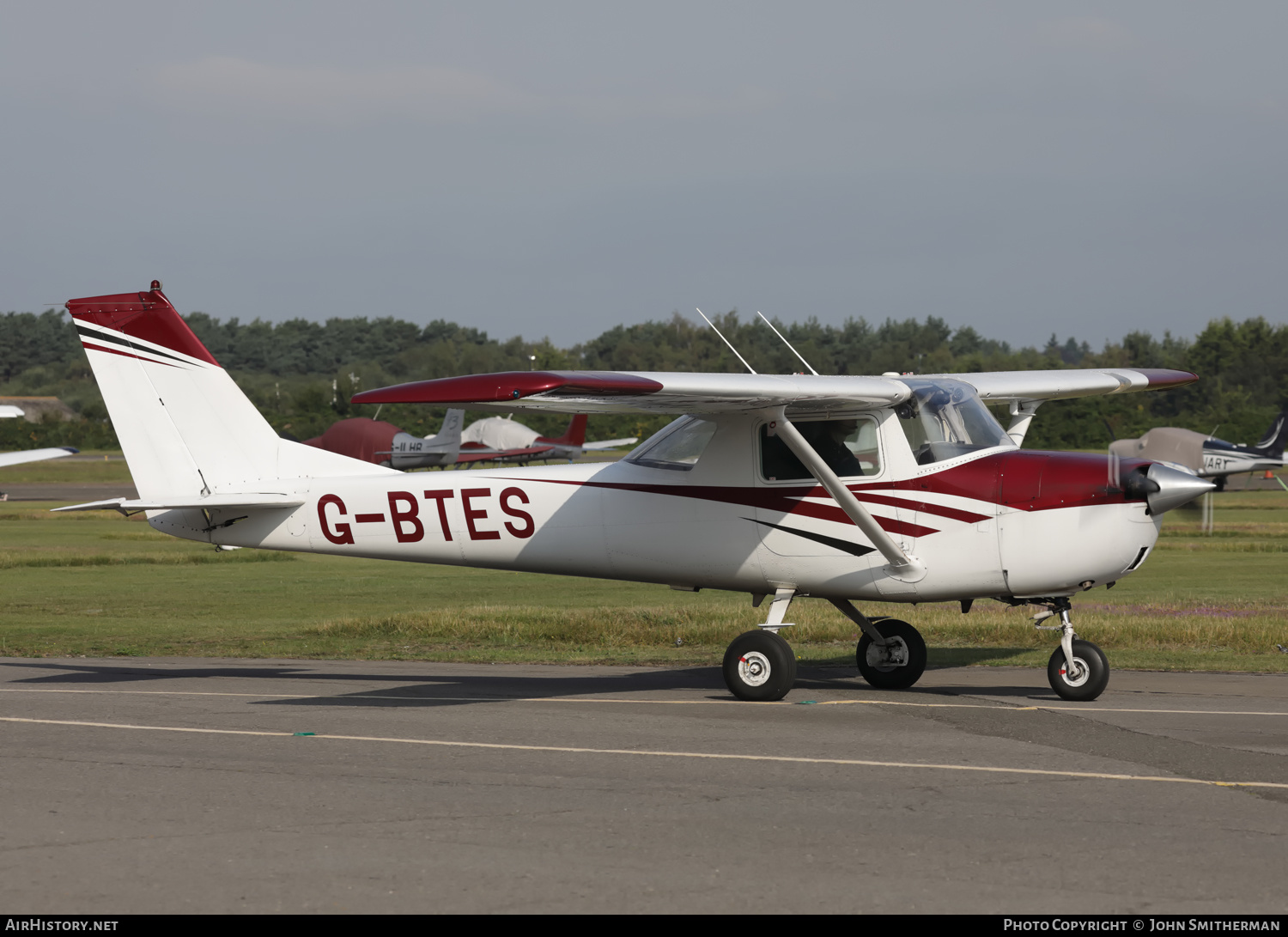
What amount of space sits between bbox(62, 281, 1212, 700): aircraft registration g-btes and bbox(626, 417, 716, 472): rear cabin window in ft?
0.05

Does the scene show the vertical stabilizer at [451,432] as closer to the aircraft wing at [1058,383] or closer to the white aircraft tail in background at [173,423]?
the white aircraft tail in background at [173,423]

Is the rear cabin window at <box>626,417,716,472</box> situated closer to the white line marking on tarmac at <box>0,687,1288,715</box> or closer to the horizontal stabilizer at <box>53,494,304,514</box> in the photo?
the white line marking on tarmac at <box>0,687,1288,715</box>

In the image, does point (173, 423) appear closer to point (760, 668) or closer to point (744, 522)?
point (744, 522)

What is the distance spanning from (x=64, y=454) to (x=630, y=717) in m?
16.7

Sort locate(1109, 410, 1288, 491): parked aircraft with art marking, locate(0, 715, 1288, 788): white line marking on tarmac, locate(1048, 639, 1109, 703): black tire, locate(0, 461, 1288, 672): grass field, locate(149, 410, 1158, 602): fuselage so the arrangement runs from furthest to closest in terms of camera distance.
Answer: locate(1109, 410, 1288, 491): parked aircraft with art marking, locate(0, 461, 1288, 672): grass field, locate(1048, 639, 1109, 703): black tire, locate(149, 410, 1158, 602): fuselage, locate(0, 715, 1288, 788): white line marking on tarmac

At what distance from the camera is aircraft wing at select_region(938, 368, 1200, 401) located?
13570mm

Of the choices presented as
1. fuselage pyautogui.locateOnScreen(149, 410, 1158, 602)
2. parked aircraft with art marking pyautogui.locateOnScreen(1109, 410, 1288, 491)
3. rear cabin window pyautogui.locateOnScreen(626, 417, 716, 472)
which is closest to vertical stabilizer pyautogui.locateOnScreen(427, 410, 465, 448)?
parked aircraft with art marking pyautogui.locateOnScreen(1109, 410, 1288, 491)

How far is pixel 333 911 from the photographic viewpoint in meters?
5.27

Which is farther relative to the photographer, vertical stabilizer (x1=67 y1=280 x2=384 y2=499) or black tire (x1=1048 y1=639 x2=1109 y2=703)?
vertical stabilizer (x1=67 y1=280 x2=384 y2=499)

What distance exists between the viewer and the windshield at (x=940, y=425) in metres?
11.5

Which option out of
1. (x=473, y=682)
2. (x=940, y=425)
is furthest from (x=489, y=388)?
(x=473, y=682)

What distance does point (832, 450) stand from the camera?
11.7 m

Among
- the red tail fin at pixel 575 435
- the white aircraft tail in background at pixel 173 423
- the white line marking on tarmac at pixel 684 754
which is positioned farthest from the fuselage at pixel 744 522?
the red tail fin at pixel 575 435

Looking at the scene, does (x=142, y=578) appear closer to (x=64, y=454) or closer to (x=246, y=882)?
(x=64, y=454)
